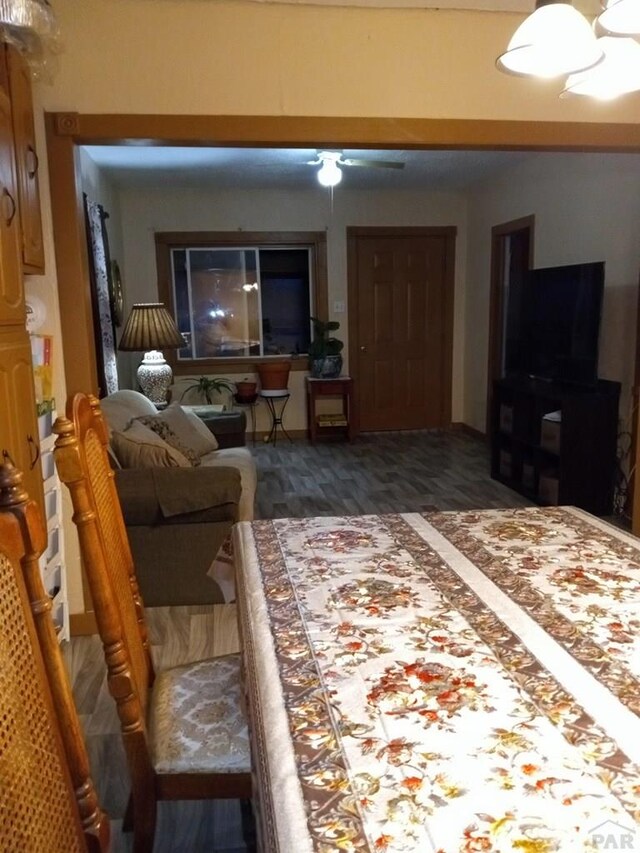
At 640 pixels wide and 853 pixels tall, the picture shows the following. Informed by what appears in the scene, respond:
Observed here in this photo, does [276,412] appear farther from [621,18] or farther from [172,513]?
[621,18]

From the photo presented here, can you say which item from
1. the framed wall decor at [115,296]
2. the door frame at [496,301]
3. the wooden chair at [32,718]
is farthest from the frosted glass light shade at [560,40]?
the door frame at [496,301]

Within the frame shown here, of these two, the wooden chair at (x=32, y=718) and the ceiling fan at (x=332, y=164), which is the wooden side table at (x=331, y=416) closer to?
the ceiling fan at (x=332, y=164)

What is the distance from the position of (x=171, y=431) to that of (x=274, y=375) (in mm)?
2753

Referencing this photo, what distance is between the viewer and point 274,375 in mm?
6367

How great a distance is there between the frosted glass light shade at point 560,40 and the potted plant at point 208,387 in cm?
511

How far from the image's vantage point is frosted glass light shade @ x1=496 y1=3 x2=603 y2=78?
1.28 metres

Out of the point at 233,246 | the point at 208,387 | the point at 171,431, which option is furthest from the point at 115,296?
the point at 171,431

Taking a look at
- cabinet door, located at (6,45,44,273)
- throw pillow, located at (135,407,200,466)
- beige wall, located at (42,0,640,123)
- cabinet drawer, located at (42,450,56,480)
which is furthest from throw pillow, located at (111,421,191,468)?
beige wall, located at (42,0,640,123)

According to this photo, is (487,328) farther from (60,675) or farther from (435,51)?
(60,675)

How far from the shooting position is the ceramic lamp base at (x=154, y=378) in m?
5.05

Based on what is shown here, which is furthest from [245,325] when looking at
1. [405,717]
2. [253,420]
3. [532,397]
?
[405,717]

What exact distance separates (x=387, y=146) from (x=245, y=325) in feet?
13.3

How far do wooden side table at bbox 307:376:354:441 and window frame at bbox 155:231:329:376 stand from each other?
37 cm

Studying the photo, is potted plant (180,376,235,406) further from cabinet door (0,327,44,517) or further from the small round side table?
cabinet door (0,327,44,517)
